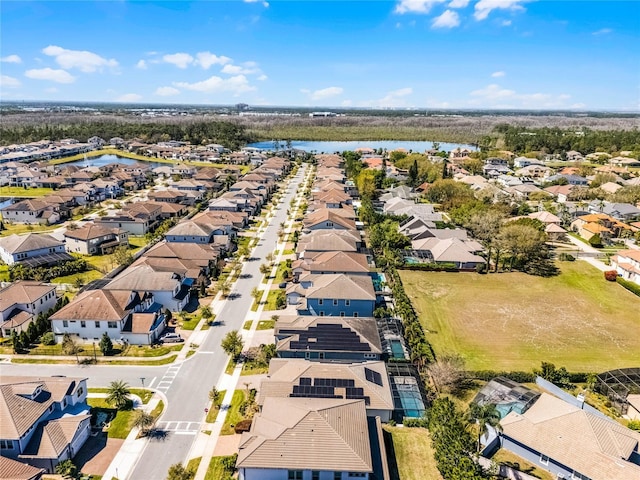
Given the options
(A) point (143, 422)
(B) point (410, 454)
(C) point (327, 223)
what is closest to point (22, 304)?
(A) point (143, 422)

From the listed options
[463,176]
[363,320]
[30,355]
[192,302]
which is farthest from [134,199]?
[463,176]

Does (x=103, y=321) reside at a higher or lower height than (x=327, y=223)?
lower

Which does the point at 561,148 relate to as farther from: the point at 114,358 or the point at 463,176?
the point at 114,358

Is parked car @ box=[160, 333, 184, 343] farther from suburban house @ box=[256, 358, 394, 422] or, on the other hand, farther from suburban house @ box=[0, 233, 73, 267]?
suburban house @ box=[0, 233, 73, 267]

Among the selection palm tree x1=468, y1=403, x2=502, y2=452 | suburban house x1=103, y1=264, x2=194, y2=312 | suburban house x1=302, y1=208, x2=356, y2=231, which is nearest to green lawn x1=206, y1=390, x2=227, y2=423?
suburban house x1=103, y1=264, x2=194, y2=312

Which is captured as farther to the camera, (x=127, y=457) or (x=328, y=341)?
(x=328, y=341)

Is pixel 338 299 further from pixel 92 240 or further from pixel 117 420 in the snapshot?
pixel 92 240
